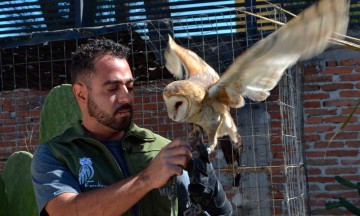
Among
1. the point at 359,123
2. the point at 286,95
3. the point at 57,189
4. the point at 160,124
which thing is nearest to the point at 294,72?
the point at 286,95

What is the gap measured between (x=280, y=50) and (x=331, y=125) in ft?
11.3

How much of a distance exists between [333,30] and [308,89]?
3.62m

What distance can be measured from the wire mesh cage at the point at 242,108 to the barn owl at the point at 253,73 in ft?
6.45

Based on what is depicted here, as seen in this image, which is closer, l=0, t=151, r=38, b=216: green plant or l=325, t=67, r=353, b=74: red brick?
l=0, t=151, r=38, b=216: green plant

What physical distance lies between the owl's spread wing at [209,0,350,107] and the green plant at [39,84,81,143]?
1.07 metres

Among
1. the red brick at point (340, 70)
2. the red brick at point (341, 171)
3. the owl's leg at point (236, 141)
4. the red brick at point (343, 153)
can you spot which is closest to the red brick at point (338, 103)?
the red brick at point (340, 70)

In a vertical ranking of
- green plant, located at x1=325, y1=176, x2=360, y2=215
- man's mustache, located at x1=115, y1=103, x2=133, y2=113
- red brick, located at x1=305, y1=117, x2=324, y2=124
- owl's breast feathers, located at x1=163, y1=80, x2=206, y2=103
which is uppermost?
owl's breast feathers, located at x1=163, y1=80, x2=206, y2=103

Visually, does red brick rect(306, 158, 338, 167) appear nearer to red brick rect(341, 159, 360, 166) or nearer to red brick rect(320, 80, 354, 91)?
red brick rect(341, 159, 360, 166)

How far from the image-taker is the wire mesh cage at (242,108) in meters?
5.36

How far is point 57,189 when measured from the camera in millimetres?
2199

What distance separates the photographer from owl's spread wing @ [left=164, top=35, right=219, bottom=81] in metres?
3.40

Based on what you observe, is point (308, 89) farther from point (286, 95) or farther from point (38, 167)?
point (38, 167)

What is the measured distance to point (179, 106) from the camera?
2.90m

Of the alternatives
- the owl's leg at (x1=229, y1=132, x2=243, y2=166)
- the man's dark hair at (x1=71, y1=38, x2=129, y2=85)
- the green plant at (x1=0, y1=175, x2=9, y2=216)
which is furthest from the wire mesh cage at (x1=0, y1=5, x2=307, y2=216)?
the man's dark hair at (x1=71, y1=38, x2=129, y2=85)
